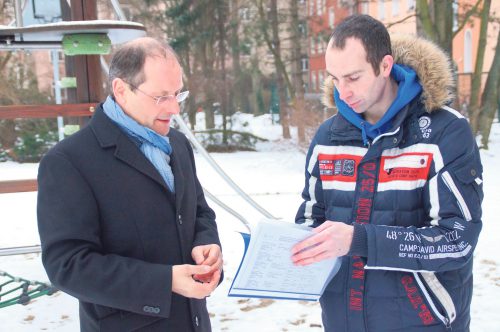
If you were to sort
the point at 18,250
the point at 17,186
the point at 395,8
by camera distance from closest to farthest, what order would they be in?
the point at 17,186 < the point at 18,250 < the point at 395,8

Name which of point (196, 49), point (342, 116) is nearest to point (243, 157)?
point (196, 49)

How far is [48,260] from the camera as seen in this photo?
1717 millimetres

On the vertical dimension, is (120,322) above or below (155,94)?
below

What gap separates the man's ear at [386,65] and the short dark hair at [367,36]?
1 cm

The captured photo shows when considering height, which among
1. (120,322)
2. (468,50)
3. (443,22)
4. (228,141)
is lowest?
(228,141)

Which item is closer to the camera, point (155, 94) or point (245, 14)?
point (155, 94)

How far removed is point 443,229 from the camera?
1784 millimetres

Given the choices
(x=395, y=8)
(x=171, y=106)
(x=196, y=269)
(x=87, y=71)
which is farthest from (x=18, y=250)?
(x=395, y=8)

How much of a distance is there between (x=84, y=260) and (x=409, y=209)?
1.04m

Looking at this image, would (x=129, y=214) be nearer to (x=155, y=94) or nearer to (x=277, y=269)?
(x=155, y=94)

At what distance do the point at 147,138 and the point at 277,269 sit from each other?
62 centimetres

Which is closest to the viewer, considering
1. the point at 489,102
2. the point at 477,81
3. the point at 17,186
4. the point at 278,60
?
the point at 17,186

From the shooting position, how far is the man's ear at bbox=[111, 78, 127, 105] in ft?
6.20

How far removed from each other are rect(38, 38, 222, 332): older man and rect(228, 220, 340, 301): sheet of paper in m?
0.12
